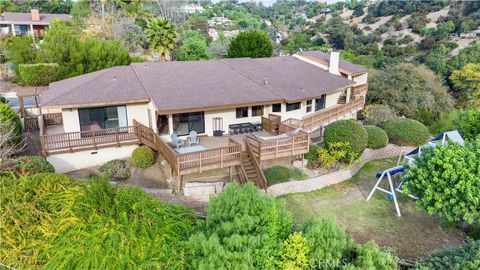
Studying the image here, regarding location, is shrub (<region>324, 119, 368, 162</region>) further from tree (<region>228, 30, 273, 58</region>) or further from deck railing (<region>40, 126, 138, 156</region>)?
tree (<region>228, 30, 273, 58</region>)

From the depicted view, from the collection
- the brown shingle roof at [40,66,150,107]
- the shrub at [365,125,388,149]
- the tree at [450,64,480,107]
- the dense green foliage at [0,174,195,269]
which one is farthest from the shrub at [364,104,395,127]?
the tree at [450,64,480,107]

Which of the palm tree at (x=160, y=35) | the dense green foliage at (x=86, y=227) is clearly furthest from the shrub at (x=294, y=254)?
the palm tree at (x=160, y=35)

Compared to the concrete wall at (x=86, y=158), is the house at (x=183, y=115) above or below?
above

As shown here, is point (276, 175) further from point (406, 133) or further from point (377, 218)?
point (406, 133)

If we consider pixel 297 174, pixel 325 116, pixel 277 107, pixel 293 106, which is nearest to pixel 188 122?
pixel 277 107

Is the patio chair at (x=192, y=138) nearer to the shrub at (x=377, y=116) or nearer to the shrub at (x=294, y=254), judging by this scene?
the shrub at (x=294, y=254)

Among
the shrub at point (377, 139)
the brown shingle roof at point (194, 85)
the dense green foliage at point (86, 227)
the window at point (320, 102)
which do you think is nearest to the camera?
the dense green foliage at point (86, 227)

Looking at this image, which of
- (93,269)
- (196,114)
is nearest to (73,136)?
(196,114)
